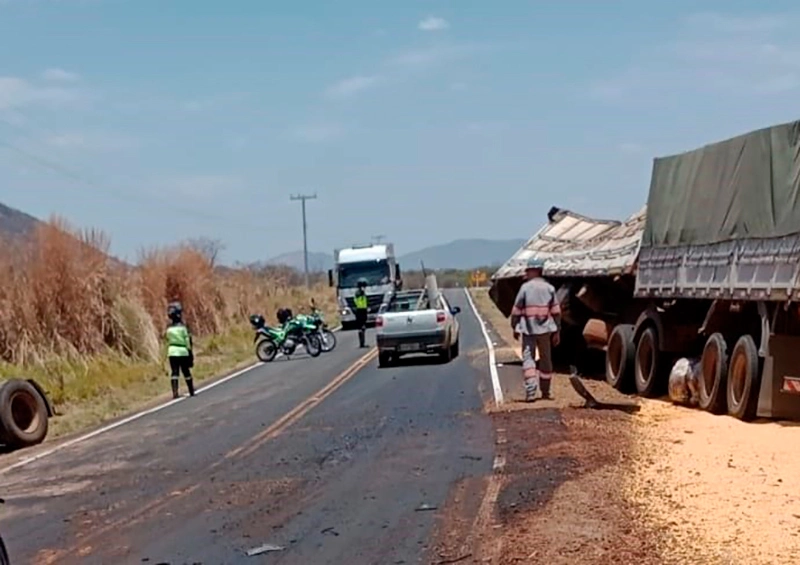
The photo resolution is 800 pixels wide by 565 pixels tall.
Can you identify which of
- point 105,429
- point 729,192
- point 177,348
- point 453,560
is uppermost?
→ point 729,192

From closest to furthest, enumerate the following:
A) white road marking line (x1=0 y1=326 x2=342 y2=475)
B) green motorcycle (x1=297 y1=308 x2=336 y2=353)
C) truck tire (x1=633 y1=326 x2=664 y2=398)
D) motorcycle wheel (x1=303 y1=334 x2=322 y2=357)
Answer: white road marking line (x1=0 y1=326 x2=342 y2=475) → truck tire (x1=633 y1=326 x2=664 y2=398) → motorcycle wheel (x1=303 y1=334 x2=322 y2=357) → green motorcycle (x1=297 y1=308 x2=336 y2=353)

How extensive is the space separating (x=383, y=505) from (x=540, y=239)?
19029 millimetres

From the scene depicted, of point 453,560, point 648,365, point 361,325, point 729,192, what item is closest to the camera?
point 453,560

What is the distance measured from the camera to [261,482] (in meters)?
12.3

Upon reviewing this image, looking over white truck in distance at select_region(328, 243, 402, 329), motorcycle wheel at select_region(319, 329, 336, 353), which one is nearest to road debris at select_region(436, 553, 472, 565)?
motorcycle wheel at select_region(319, 329, 336, 353)

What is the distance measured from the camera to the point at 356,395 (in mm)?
21062

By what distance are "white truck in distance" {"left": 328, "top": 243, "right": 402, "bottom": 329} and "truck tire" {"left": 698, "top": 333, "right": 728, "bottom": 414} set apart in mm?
30911

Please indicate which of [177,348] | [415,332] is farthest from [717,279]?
[415,332]

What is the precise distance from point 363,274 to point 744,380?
33.6 m

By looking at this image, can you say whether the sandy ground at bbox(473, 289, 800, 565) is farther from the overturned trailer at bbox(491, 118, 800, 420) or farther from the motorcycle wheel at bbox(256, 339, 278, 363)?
the motorcycle wheel at bbox(256, 339, 278, 363)

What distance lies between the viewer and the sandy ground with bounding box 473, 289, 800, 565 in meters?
8.47

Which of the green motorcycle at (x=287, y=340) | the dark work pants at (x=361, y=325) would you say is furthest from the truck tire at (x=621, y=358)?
the dark work pants at (x=361, y=325)

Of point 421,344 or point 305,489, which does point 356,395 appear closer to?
point 421,344

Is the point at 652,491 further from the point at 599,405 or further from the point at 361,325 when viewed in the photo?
the point at 361,325
